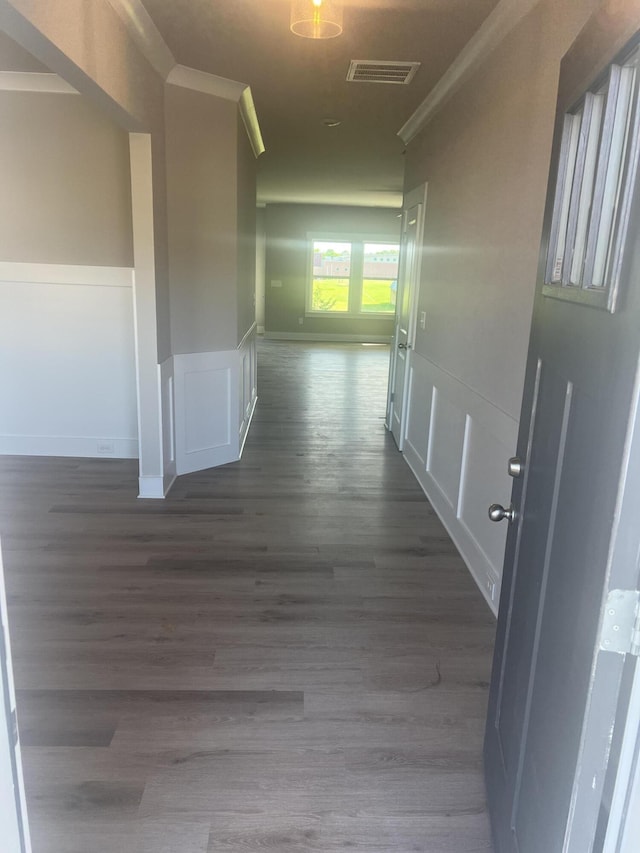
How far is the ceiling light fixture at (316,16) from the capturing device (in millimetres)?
2379

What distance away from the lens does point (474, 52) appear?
3160 mm

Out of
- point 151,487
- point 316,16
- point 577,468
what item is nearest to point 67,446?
point 151,487

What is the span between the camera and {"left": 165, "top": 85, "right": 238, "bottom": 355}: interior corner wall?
13.1 ft

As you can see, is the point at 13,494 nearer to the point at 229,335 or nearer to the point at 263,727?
the point at 229,335

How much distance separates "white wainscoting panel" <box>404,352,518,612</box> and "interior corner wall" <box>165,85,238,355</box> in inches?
63.6

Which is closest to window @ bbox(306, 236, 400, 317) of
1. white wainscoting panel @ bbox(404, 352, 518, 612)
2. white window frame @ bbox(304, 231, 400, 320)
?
white window frame @ bbox(304, 231, 400, 320)

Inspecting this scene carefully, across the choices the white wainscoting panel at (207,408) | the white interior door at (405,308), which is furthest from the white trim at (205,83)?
the white wainscoting panel at (207,408)

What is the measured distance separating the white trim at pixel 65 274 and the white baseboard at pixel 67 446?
46.4 inches

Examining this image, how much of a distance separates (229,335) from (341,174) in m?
4.13

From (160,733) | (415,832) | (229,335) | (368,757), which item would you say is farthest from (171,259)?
(415,832)

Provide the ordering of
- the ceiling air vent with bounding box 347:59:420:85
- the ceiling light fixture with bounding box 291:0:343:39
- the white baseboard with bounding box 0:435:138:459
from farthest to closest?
the white baseboard with bounding box 0:435:138:459 < the ceiling air vent with bounding box 347:59:420:85 < the ceiling light fixture with bounding box 291:0:343:39

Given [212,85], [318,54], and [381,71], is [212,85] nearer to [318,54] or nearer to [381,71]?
[318,54]

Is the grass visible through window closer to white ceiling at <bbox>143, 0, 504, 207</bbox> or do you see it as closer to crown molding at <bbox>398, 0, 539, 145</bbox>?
white ceiling at <bbox>143, 0, 504, 207</bbox>

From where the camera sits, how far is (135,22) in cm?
293
